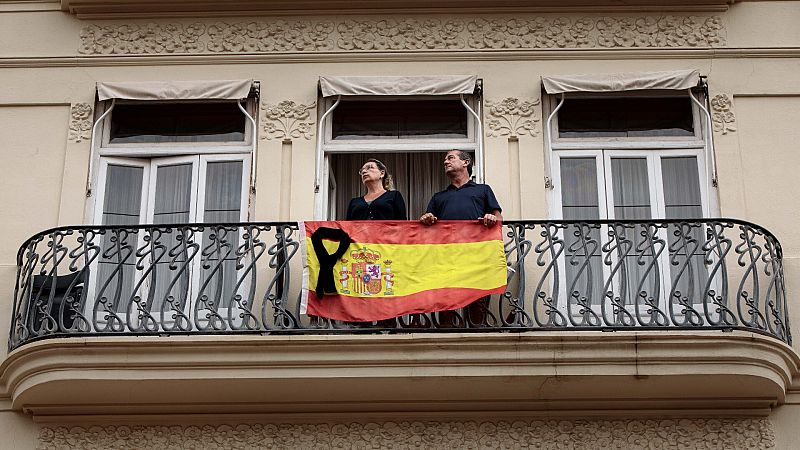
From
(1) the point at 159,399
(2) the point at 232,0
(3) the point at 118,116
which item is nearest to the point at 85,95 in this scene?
(3) the point at 118,116

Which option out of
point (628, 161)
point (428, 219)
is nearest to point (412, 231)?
point (428, 219)

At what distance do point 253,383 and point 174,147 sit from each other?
114 inches

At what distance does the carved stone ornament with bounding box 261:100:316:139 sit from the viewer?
12.1 meters

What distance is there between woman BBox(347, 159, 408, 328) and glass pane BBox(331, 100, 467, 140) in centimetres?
85

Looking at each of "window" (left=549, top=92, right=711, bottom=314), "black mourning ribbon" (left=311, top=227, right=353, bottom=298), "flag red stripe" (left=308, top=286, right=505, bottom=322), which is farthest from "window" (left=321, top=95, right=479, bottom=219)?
"flag red stripe" (left=308, top=286, right=505, bottom=322)

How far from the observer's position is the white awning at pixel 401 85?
1212 centimetres

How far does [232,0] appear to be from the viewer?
12.6 meters

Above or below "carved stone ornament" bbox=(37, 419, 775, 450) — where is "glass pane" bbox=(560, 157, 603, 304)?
above

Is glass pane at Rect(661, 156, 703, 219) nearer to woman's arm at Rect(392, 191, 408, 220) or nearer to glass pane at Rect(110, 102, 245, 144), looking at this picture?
woman's arm at Rect(392, 191, 408, 220)

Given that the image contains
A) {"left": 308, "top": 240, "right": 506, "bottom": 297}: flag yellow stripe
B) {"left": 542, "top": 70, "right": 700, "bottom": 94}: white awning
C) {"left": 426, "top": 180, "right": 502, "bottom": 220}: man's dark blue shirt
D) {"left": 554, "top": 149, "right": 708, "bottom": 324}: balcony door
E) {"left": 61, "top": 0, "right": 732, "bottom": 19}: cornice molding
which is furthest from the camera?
{"left": 61, "top": 0, "right": 732, "bottom": 19}: cornice molding

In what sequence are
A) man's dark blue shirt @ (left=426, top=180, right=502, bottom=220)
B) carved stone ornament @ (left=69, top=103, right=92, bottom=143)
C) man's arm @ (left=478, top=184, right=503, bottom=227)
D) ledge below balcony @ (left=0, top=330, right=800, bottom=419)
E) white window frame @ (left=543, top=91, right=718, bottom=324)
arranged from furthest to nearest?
carved stone ornament @ (left=69, top=103, right=92, bottom=143), white window frame @ (left=543, top=91, right=718, bottom=324), man's dark blue shirt @ (left=426, top=180, right=502, bottom=220), man's arm @ (left=478, top=184, right=503, bottom=227), ledge below balcony @ (left=0, top=330, right=800, bottom=419)

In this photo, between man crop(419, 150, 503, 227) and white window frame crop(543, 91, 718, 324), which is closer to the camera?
man crop(419, 150, 503, 227)

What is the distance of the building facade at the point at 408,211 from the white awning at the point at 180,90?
0.03 metres

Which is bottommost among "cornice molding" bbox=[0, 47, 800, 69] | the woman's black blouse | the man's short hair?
the woman's black blouse
